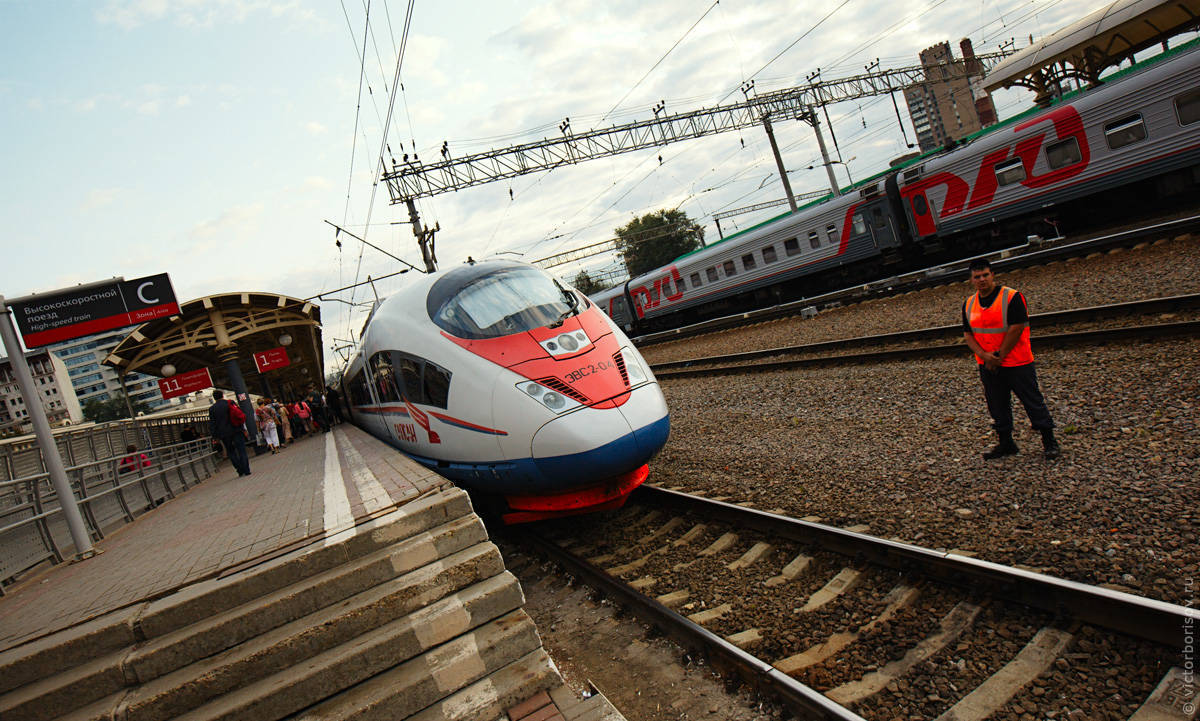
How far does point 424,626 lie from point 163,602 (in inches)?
71.6

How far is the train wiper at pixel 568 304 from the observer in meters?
6.58

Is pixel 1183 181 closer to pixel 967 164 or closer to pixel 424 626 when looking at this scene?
pixel 967 164

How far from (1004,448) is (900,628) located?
2.82 metres

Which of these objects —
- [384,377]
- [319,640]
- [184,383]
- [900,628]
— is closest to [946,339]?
[900,628]

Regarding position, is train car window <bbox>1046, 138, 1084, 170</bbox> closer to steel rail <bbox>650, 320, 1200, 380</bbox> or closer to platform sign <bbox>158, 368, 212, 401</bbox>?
steel rail <bbox>650, 320, 1200, 380</bbox>

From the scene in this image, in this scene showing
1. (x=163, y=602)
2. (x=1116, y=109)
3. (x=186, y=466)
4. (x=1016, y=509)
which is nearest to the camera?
(x=163, y=602)

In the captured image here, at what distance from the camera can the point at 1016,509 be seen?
15.0 ft

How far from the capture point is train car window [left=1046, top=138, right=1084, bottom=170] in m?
13.2

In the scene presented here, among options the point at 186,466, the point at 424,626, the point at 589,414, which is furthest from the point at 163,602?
the point at 186,466

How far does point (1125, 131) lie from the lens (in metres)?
12.5

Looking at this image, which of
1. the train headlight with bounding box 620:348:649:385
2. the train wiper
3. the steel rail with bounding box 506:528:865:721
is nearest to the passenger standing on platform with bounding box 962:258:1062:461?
the train headlight with bounding box 620:348:649:385

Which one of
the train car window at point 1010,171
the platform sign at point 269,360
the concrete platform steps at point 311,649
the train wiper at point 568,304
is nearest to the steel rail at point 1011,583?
the concrete platform steps at point 311,649

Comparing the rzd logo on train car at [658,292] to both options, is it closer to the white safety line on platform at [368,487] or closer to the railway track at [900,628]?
the white safety line on platform at [368,487]

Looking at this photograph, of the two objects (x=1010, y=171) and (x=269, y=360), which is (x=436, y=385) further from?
(x=269, y=360)
